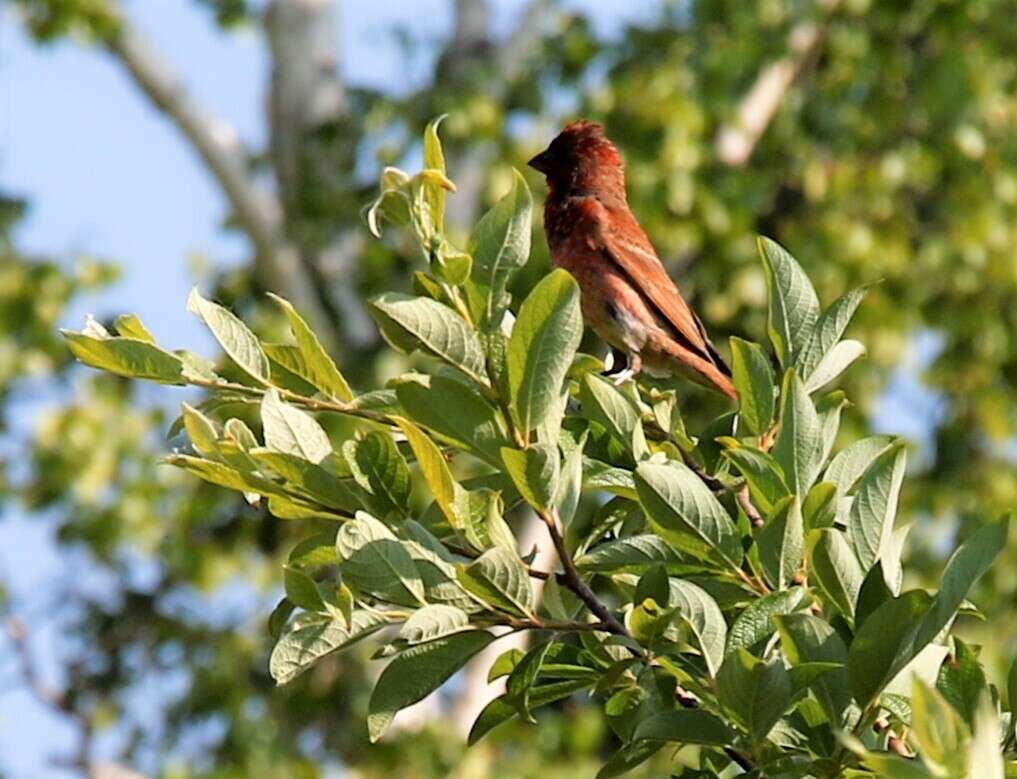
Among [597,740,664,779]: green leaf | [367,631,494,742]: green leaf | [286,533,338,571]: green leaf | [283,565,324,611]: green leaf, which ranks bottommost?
[597,740,664,779]: green leaf

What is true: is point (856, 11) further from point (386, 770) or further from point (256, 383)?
point (256, 383)

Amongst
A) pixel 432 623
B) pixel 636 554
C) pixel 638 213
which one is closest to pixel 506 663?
pixel 636 554

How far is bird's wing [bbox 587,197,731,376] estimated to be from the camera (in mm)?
4676

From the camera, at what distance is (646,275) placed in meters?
4.72

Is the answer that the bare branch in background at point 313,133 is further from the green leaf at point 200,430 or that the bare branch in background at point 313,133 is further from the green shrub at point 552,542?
the green leaf at point 200,430

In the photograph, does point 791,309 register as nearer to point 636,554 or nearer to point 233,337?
point 636,554

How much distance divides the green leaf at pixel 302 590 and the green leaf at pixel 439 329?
0.89 feet

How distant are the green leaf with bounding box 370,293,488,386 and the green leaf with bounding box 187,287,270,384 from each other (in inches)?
6.8

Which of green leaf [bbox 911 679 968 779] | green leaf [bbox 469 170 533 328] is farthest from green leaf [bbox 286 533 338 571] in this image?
green leaf [bbox 911 679 968 779]

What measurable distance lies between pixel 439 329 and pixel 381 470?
16 centimetres

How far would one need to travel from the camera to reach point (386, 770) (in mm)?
9484

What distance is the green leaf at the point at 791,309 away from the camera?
2.22 meters

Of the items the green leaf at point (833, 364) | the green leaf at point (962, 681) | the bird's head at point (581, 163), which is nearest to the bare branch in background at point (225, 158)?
the bird's head at point (581, 163)

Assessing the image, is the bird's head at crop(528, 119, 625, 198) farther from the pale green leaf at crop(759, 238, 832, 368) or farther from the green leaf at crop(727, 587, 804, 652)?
the green leaf at crop(727, 587, 804, 652)
